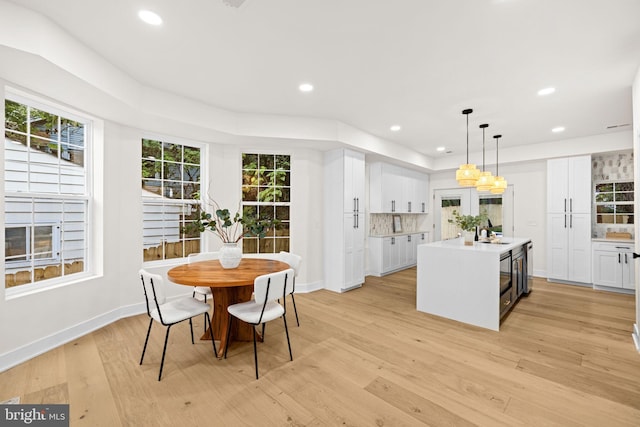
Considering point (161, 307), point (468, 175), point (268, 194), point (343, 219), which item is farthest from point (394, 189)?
point (161, 307)

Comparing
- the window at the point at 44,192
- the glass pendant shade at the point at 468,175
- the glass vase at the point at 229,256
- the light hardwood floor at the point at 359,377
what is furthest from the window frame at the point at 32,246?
the glass pendant shade at the point at 468,175

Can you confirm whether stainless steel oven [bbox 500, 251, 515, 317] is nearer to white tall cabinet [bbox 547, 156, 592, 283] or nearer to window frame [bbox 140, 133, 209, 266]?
white tall cabinet [bbox 547, 156, 592, 283]

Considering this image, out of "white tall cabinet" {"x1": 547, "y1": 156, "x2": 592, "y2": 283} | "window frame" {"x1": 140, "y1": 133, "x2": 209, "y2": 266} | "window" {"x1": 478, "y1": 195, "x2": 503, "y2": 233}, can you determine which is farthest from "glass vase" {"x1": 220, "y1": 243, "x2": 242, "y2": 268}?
"white tall cabinet" {"x1": 547, "y1": 156, "x2": 592, "y2": 283}

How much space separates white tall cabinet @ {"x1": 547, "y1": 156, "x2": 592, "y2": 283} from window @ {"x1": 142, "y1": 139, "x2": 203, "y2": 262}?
262 inches

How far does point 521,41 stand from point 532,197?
16.0 feet

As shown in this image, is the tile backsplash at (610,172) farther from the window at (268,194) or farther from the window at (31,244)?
the window at (31,244)

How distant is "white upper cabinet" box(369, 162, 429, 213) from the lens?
6227 mm

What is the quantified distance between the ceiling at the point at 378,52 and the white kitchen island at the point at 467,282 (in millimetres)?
1986

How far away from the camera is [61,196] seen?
3.02 metres

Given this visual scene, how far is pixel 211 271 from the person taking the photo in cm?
279

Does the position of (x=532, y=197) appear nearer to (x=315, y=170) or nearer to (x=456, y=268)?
(x=456, y=268)

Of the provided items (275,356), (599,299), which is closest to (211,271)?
(275,356)

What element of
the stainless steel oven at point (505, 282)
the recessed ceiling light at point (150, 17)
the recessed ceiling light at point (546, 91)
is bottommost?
the stainless steel oven at point (505, 282)

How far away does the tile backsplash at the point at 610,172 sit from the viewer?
5236 millimetres
